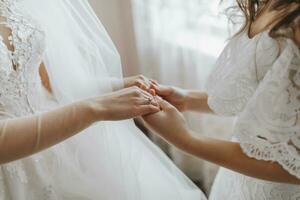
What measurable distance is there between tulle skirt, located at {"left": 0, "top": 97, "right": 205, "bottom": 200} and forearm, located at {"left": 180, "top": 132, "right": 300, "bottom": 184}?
0.61ft

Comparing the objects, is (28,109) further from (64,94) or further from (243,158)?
(243,158)

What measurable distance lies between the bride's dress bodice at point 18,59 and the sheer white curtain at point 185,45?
754 millimetres

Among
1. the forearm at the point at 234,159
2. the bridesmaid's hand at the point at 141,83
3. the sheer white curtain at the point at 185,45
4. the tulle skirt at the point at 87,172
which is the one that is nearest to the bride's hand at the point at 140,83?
the bridesmaid's hand at the point at 141,83

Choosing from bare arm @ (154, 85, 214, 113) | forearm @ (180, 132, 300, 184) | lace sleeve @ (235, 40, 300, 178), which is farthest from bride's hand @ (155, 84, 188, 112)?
lace sleeve @ (235, 40, 300, 178)

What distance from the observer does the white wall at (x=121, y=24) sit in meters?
1.99

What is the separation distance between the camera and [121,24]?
6.70 ft

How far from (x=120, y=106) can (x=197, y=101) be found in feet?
1.05

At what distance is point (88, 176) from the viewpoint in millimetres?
975

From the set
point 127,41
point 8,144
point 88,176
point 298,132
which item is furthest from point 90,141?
point 127,41

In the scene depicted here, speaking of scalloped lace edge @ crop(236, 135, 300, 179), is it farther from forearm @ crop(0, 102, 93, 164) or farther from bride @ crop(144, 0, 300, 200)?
forearm @ crop(0, 102, 93, 164)

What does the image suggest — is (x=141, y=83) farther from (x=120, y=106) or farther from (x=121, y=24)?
(x=121, y=24)

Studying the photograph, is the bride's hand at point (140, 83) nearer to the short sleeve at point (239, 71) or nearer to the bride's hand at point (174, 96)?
the bride's hand at point (174, 96)

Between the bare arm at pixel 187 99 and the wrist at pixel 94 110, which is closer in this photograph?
the wrist at pixel 94 110

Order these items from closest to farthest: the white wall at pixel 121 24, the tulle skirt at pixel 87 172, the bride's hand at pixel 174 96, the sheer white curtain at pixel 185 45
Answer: the tulle skirt at pixel 87 172
the bride's hand at pixel 174 96
the sheer white curtain at pixel 185 45
the white wall at pixel 121 24
